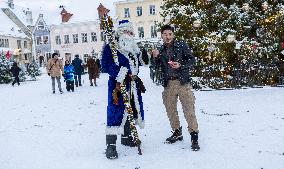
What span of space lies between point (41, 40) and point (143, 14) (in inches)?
678

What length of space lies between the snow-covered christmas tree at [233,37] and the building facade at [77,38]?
39045 millimetres

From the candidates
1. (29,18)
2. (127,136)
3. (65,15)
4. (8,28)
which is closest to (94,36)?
(65,15)

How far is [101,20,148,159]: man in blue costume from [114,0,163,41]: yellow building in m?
44.1

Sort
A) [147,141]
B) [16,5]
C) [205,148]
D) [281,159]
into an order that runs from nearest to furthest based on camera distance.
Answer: [281,159]
[205,148]
[147,141]
[16,5]

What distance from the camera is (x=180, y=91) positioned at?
6160mm

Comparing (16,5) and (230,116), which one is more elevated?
(16,5)

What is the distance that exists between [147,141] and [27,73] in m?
28.7

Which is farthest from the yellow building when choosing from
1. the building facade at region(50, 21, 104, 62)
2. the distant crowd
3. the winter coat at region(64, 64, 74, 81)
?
the winter coat at region(64, 64, 74, 81)

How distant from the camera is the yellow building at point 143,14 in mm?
50094

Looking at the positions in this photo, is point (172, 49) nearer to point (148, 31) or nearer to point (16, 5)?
point (148, 31)

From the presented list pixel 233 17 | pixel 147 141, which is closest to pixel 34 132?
pixel 147 141

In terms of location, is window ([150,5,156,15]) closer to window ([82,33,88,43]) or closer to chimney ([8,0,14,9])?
window ([82,33,88,43])

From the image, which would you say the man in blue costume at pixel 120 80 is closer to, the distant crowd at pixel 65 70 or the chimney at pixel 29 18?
the distant crowd at pixel 65 70

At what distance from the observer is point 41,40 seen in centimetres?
5859
